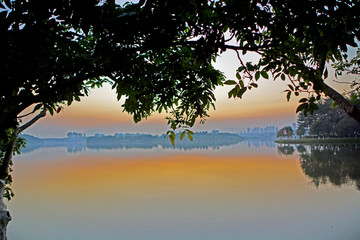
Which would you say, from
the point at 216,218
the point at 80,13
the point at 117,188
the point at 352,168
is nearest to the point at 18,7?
the point at 80,13

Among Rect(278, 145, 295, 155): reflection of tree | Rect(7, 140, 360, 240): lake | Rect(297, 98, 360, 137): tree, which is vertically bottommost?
Rect(278, 145, 295, 155): reflection of tree

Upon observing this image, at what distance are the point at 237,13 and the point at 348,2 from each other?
28.0 inches

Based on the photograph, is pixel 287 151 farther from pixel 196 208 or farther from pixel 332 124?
pixel 196 208

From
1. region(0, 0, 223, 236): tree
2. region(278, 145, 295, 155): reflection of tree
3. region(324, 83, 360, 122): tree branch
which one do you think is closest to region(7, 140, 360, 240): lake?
region(324, 83, 360, 122): tree branch

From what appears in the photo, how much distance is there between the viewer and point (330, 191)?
53.4 ft

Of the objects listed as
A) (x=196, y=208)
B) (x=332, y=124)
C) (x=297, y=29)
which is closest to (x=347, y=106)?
(x=297, y=29)

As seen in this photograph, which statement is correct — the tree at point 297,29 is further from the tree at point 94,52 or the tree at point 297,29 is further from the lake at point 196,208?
the lake at point 196,208

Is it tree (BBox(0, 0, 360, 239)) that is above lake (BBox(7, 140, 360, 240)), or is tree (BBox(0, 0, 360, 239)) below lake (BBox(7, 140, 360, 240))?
above

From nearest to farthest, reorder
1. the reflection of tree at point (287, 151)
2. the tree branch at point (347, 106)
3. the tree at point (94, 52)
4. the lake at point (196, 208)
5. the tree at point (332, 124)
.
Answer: the tree at point (94, 52), the tree branch at point (347, 106), the lake at point (196, 208), the reflection of tree at point (287, 151), the tree at point (332, 124)

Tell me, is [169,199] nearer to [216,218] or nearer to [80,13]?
[216,218]

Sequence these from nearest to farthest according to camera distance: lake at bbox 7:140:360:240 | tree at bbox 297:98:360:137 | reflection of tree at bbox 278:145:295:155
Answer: lake at bbox 7:140:360:240 → reflection of tree at bbox 278:145:295:155 → tree at bbox 297:98:360:137

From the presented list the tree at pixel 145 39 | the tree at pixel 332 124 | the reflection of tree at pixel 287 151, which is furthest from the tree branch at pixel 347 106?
the tree at pixel 332 124

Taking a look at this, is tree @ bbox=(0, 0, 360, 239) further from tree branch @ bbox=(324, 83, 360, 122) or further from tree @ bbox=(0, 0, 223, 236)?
tree branch @ bbox=(324, 83, 360, 122)

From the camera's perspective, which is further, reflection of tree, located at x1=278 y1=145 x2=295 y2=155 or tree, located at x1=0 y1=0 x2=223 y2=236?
reflection of tree, located at x1=278 y1=145 x2=295 y2=155
